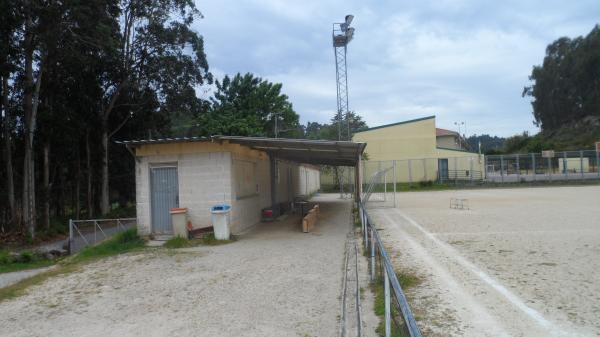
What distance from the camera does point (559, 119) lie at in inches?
2731

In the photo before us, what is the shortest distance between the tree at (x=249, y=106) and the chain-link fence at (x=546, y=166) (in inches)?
756

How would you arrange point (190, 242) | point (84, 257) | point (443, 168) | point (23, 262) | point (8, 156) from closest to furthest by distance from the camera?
point (84, 257)
point (190, 242)
point (23, 262)
point (8, 156)
point (443, 168)

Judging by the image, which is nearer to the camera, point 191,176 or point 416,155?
point 191,176

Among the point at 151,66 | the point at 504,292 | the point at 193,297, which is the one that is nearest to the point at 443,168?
the point at 151,66

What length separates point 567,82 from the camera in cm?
6662

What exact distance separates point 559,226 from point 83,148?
72.4ft

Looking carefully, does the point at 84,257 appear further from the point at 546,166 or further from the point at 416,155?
the point at 546,166

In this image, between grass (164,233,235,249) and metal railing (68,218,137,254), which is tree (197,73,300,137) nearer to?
metal railing (68,218,137,254)

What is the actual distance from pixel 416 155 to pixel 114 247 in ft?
108

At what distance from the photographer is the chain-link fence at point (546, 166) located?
34.5 metres

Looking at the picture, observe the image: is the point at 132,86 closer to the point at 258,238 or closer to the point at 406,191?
the point at 258,238

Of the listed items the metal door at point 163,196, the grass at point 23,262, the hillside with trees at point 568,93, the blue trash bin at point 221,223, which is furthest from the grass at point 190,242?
the hillside with trees at point 568,93

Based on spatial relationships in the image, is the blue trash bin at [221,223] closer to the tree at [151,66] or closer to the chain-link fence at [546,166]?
the tree at [151,66]

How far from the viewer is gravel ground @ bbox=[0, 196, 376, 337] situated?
15.8 ft
